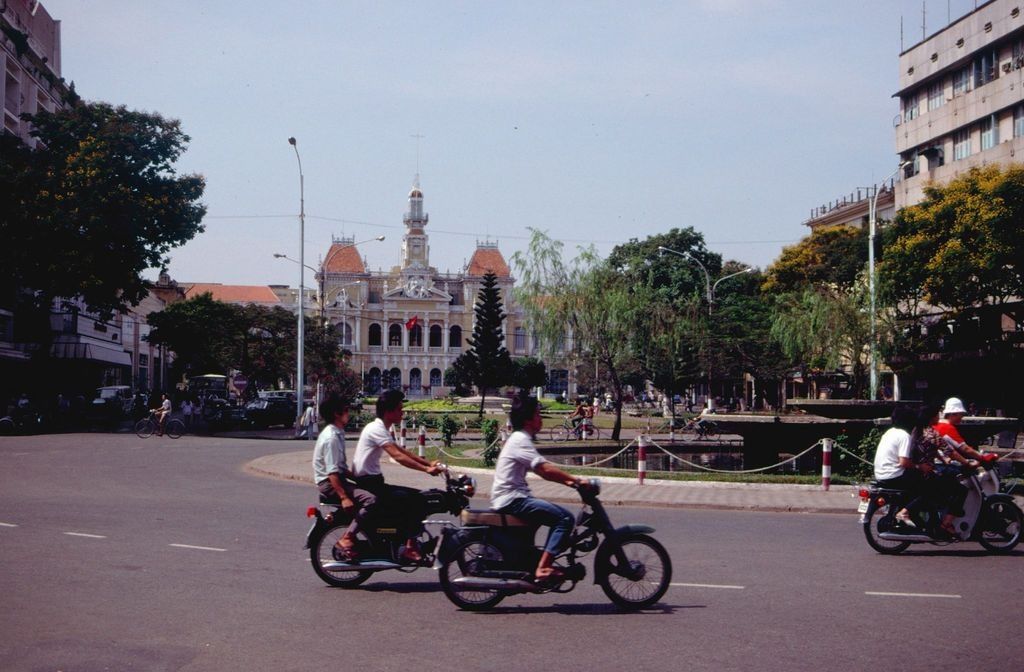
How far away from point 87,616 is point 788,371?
47.2 metres

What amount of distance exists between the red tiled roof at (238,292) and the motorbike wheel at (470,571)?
425ft

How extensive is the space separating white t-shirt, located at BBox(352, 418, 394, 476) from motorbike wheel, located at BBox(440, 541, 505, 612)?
109cm

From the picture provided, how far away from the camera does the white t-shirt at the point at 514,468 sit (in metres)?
7.99

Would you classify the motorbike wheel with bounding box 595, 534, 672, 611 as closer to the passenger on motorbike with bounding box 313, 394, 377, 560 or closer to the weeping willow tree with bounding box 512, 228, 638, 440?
the passenger on motorbike with bounding box 313, 394, 377, 560

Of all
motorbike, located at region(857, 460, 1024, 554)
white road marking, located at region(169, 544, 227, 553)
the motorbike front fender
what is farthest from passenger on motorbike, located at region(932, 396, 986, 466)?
white road marking, located at region(169, 544, 227, 553)

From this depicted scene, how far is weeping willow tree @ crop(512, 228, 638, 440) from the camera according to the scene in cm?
3634

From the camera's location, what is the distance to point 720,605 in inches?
328

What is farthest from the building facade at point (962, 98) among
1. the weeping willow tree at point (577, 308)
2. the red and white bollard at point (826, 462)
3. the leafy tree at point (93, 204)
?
the red and white bollard at point (826, 462)

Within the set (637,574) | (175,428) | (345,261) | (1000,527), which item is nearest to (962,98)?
(175,428)

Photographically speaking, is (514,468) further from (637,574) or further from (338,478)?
(338,478)

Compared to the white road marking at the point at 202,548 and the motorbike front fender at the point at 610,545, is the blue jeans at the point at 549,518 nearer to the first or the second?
the motorbike front fender at the point at 610,545

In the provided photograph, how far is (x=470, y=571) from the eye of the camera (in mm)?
8031

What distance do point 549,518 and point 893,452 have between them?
473 centimetres

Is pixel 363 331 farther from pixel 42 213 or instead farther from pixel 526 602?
pixel 526 602
